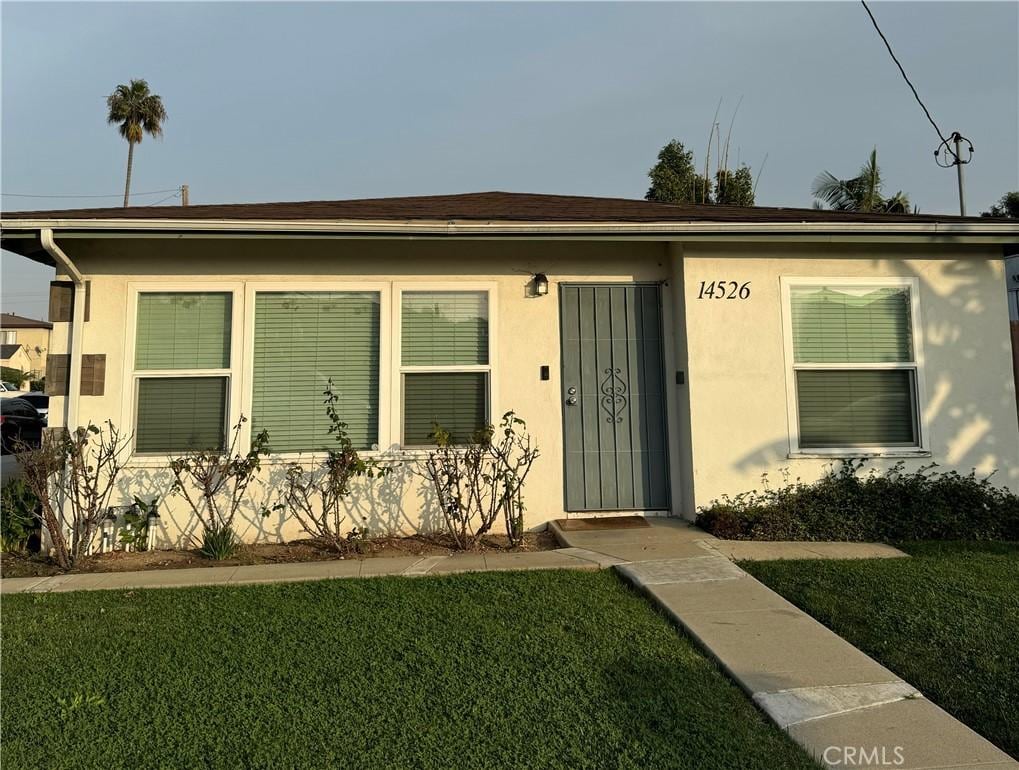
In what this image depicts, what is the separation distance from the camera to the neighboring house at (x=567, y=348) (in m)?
5.91

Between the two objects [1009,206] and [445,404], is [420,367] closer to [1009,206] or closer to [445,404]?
[445,404]

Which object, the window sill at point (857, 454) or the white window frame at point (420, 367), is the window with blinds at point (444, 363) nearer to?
the white window frame at point (420, 367)

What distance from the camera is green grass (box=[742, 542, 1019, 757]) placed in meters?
2.92

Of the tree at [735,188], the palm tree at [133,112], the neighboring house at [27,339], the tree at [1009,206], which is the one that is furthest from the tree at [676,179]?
the neighboring house at [27,339]

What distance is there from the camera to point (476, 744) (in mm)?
2500

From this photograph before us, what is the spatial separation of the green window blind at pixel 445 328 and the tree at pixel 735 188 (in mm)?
16467

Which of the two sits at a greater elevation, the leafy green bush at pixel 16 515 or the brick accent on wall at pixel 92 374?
the brick accent on wall at pixel 92 374

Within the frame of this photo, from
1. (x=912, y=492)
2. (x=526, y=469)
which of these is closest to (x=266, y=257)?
(x=526, y=469)

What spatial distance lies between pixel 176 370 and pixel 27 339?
57.8 meters

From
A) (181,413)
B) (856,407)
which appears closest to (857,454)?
(856,407)

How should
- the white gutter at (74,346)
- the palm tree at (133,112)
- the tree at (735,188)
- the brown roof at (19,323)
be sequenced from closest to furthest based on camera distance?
the white gutter at (74,346), the tree at (735,188), the palm tree at (133,112), the brown roof at (19,323)

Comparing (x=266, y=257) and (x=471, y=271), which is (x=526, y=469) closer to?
(x=471, y=271)

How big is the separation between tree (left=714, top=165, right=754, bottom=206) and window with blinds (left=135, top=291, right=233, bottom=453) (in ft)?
58.7

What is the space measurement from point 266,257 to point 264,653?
3981 millimetres
